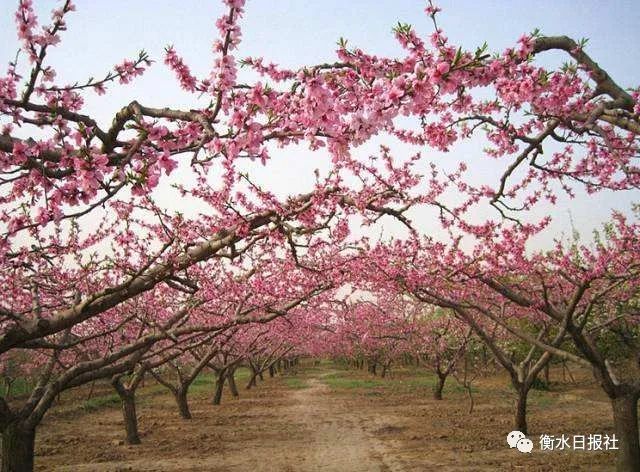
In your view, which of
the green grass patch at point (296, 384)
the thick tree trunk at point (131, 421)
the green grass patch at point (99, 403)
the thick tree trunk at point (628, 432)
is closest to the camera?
the thick tree trunk at point (628, 432)

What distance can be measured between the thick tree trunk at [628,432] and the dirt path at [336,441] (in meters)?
4.28

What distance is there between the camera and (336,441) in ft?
41.7

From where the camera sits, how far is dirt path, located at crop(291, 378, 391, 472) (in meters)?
10.1

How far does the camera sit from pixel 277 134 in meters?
3.81

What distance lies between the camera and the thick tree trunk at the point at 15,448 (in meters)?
6.60

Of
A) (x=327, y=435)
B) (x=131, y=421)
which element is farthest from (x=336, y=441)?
(x=131, y=421)

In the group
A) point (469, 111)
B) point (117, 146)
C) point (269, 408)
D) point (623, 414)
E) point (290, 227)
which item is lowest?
point (269, 408)

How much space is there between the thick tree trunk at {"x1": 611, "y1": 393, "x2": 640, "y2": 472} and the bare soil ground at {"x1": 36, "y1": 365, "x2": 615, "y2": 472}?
1.48 m

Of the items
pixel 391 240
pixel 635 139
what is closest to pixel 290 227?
pixel 635 139

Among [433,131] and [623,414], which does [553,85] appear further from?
[623,414]

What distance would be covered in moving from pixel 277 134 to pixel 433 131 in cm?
183

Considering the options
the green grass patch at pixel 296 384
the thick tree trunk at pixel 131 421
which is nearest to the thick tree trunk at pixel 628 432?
the thick tree trunk at pixel 131 421

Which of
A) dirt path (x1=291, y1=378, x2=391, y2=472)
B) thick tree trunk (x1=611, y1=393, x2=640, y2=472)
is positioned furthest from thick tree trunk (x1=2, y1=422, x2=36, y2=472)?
thick tree trunk (x1=611, y1=393, x2=640, y2=472)

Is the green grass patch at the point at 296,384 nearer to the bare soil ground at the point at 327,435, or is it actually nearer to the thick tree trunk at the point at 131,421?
the bare soil ground at the point at 327,435
